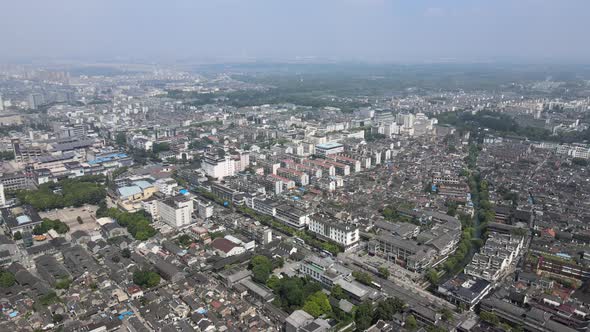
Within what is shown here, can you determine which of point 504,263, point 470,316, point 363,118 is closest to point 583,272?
point 504,263

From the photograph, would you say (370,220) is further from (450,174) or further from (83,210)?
(83,210)

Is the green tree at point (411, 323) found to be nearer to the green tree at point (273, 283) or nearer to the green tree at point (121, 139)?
the green tree at point (273, 283)

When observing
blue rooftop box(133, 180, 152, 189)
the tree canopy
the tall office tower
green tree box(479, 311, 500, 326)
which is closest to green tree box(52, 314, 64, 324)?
blue rooftop box(133, 180, 152, 189)

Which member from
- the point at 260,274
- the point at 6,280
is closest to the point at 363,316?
the point at 260,274

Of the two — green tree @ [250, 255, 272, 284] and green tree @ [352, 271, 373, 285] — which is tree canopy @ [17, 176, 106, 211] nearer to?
green tree @ [250, 255, 272, 284]

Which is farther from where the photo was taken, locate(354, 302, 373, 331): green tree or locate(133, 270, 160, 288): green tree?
locate(133, 270, 160, 288): green tree

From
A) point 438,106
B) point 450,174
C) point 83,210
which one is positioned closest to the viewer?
point 83,210

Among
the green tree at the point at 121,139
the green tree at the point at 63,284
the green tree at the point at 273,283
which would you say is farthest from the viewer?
the green tree at the point at 121,139

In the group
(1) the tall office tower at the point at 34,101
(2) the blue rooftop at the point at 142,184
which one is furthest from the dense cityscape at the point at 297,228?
(1) the tall office tower at the point at 34,101
